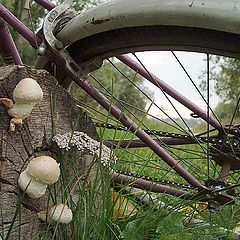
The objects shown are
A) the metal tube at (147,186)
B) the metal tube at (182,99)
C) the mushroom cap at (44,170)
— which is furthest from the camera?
the metal tube at (182,99)

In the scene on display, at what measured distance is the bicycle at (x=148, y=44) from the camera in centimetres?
150

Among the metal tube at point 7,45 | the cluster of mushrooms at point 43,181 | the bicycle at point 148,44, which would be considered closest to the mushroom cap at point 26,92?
the cluster of mushrooms at point 43,181

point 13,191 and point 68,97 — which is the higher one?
point 68,97

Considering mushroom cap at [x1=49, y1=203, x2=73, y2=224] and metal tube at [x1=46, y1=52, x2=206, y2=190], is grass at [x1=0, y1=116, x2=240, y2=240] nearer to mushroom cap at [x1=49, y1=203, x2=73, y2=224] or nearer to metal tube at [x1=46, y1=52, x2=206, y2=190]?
mushroom cap at [x1=49, y1=203, x2=73, y2=224]

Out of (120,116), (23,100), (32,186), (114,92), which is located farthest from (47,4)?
(114,92)

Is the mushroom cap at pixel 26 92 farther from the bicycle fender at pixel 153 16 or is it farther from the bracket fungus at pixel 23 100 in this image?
the bicycle fender at pixel 153 16

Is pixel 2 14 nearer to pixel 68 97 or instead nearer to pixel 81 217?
pixel 68 97

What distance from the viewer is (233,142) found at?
2146 mm

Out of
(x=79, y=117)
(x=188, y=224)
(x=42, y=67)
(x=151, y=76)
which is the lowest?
(x=188, y=224)

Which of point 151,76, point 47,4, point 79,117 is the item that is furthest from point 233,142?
point 47,4

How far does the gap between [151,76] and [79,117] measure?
1.38 ft

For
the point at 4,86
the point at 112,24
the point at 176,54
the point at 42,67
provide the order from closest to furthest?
the point at 4,86
the point at 112,24
the point at 176,54
the point at 42,67

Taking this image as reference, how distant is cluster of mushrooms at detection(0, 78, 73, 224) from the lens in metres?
1.42

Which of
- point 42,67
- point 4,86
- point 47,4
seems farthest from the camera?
point 47,4
